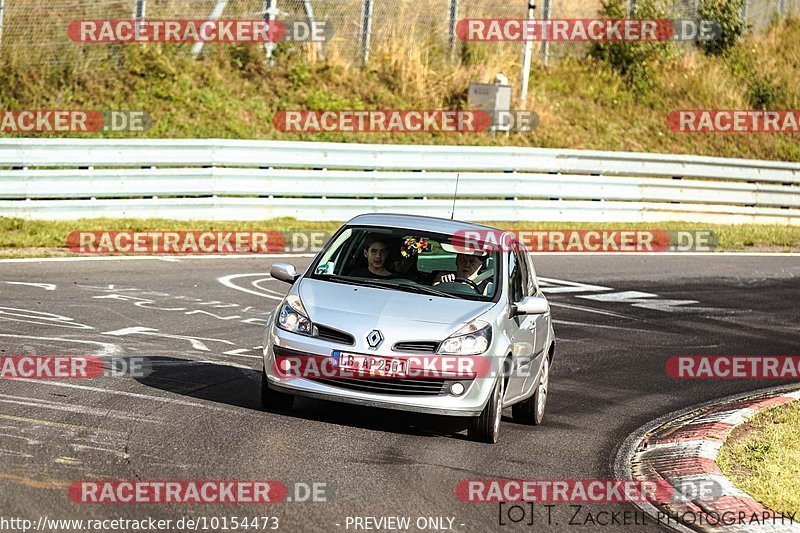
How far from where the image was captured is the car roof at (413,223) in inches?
394

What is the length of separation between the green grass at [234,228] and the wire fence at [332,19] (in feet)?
19.9

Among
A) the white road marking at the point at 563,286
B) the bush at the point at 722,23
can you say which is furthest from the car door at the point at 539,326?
the bush at the point at 722,23

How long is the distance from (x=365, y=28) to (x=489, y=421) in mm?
21008

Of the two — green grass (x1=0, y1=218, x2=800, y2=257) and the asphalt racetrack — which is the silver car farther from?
green grass (x1=0, y1=218, x2=800, y2=257)

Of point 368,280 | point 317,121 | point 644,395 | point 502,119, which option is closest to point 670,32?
point 502,119

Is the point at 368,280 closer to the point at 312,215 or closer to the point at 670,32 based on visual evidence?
the point at 312,215

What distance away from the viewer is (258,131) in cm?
2556

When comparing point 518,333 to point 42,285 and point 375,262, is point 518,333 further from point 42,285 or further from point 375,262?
point 42,285

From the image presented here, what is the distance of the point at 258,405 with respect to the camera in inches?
370

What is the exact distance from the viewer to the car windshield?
9484mm

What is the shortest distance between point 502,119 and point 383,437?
64.5ft

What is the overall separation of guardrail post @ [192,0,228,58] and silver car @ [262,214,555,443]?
1659 cm
